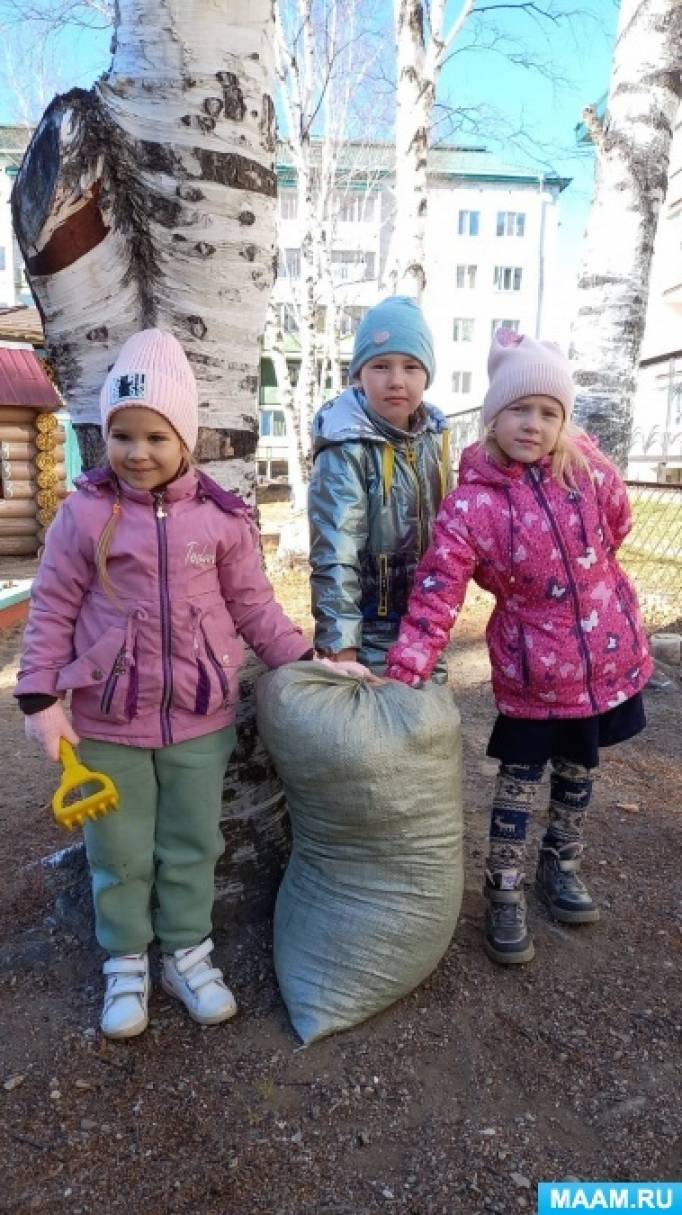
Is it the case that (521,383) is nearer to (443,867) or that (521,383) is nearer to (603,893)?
(443,867)

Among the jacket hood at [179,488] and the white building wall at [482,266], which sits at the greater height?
the white building wall at [482,266]

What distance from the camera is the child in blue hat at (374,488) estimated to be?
208 centimetres

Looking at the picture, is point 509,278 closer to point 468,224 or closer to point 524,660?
point 468,224

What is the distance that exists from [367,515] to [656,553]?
21.3 ft

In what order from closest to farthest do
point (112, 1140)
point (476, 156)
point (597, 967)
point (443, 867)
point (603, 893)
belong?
point (112, 1140)
point (443, 867)
point (597, 967)
point (603, 893)
point (476, 156)

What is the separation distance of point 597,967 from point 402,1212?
A: 0.86 metres

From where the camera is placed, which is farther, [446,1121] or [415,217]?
[415,217]

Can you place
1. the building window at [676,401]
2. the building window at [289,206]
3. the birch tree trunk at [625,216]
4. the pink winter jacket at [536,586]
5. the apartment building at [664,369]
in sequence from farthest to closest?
1. the building window at [289,206]
2. the building window at [676,401]
3. the apartment building at [664,369]
4. the birch tree trunk at [625,216]
5. the pink winter jacket at [536,586]

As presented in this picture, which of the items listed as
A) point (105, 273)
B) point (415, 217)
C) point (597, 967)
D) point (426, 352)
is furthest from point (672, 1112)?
point (415, 217)

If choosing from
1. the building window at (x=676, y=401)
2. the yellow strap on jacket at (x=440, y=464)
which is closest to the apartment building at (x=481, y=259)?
the building window at (x=676, y=401)

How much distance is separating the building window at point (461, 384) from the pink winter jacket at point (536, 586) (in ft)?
115

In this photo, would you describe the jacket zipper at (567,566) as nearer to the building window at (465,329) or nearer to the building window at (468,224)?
the building window at (465,329)

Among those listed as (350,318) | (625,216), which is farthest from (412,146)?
(350,318)

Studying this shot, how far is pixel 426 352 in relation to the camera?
7.11 ft
